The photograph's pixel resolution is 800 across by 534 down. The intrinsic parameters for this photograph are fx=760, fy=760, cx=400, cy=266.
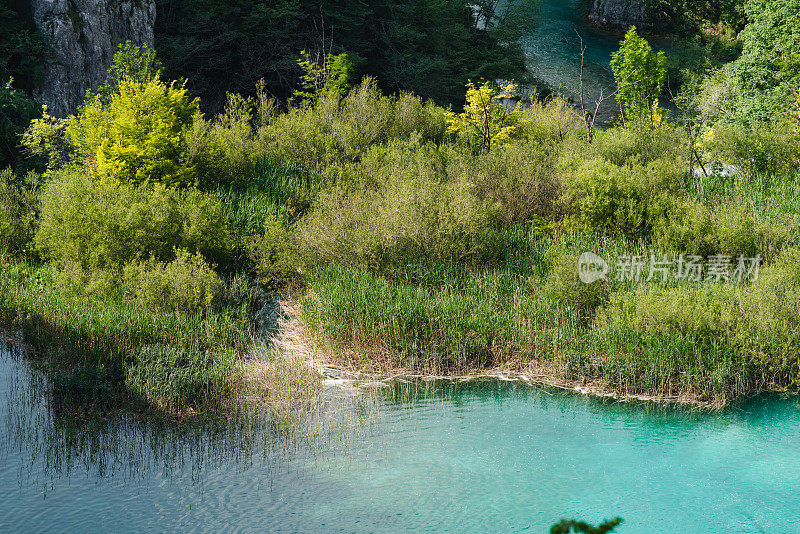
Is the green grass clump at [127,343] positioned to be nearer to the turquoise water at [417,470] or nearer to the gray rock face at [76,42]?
the turquoise water at [417,470]

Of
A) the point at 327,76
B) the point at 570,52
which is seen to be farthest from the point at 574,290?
the point at 570,52

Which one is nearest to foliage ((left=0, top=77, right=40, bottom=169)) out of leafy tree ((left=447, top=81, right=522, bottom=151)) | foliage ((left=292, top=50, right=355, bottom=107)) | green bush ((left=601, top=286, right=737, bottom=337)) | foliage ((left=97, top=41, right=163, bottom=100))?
foliage ((left=97, top=41, right=163, bottom=100))

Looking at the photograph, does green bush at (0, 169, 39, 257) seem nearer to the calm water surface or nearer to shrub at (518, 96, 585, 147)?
the calm water surface

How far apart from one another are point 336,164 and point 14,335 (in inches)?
379

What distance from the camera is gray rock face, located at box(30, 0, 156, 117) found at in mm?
21328

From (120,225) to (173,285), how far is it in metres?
1.95

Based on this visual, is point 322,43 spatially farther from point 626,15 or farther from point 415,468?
point 626,15

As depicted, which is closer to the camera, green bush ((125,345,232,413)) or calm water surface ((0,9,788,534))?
calm water surface ((0,9,788,534))

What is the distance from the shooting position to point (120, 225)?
46.3 ft

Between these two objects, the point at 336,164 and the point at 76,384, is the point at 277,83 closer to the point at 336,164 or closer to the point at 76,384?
the point at 336,164

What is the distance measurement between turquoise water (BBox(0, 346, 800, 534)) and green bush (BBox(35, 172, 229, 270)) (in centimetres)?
360

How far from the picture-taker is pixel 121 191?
1516 centimetres

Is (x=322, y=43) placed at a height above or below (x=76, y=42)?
above

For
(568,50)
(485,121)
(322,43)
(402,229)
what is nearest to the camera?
(402,229)
